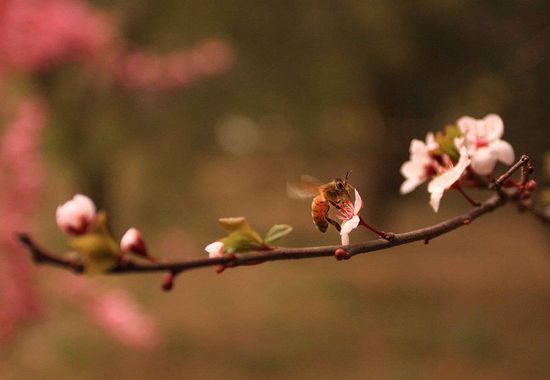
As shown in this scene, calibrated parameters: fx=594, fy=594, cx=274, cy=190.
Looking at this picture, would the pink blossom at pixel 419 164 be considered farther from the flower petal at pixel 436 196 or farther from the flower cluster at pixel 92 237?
the flower cluster at pixel 92 237

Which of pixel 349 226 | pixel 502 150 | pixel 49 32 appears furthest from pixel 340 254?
pixel 49 32

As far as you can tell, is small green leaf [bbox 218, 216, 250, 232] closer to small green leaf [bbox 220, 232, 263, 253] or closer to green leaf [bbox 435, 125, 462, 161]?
small green leaf [bbox 220, 232, 263, 253]

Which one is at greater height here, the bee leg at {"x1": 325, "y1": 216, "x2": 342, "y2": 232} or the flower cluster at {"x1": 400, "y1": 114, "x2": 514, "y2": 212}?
the flower cluster at {"x1": 400, "y1": 114, "x2": 514, "y2": 212}

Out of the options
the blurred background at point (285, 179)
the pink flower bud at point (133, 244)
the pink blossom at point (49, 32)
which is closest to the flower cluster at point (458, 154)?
the pink flower bud at point (133, 244)

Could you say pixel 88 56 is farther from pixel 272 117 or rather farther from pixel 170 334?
pixel 170 334

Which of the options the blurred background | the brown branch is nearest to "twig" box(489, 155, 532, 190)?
the brown branch

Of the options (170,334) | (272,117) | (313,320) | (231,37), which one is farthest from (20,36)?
(313,320)

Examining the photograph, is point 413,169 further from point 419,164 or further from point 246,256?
point 246,256
